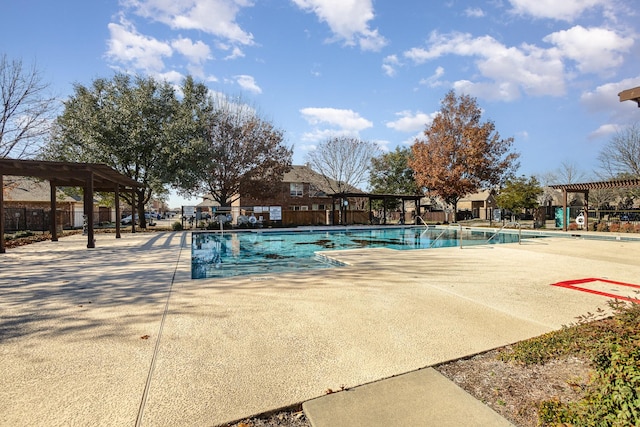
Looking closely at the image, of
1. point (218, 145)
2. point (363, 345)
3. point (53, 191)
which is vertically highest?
point (218, 145)

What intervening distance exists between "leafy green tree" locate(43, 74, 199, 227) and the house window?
14.8 metres

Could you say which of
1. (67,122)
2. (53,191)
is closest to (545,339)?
(53,191)

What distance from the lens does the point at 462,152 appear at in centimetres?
2561

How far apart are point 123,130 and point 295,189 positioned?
18.1 metres

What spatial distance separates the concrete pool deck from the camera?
7.21ft

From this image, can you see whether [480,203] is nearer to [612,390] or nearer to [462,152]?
[462,152]

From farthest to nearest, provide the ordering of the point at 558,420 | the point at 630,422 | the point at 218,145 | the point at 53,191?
the point at 218,145 < the point at 53,191 < the point at 558,420 < the point at 630,422

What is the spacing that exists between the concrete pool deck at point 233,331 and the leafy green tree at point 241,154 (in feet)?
57.8

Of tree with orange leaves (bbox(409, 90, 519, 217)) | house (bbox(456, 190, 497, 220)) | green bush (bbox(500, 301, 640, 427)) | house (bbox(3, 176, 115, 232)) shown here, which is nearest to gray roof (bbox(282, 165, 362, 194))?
tree with orange leaves (bbox(409, 90, 519, 217))

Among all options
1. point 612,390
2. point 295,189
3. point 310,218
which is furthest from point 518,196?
point 612,390

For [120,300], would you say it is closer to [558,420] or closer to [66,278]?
[66,278]

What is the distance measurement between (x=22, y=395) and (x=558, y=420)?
3.39 metres

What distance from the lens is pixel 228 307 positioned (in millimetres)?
4254

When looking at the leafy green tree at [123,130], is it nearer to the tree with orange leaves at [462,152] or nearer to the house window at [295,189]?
the house window at [295,189]
